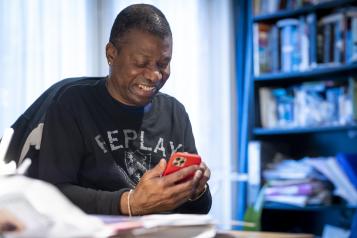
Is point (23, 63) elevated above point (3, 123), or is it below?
above

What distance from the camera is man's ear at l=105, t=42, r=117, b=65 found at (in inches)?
31.6

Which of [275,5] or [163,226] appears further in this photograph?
[275,5]

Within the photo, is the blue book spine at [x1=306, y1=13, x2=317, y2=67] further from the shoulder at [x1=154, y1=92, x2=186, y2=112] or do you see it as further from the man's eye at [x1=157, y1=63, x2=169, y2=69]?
the man's eye at [x1=157, y1=63, x2=169, y2=69]

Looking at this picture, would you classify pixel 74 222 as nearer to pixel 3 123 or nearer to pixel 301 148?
pixel 3 123

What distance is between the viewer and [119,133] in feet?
2.67

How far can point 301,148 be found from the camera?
212cm

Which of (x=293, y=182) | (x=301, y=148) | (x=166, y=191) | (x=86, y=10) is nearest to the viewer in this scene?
(x=166, y=191)

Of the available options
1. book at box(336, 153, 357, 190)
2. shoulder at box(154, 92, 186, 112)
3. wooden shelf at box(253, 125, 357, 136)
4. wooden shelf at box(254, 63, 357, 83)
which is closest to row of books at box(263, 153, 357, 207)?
book at box(336, 153, 357, 190)

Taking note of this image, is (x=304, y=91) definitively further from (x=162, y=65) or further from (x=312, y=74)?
(x=162, y=65)

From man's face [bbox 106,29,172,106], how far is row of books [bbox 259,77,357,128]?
1240mm

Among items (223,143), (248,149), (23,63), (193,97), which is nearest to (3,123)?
(23,63)

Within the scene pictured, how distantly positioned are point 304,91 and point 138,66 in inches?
52.4

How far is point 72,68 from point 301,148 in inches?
55.6

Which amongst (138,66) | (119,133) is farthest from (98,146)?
(138,66)
